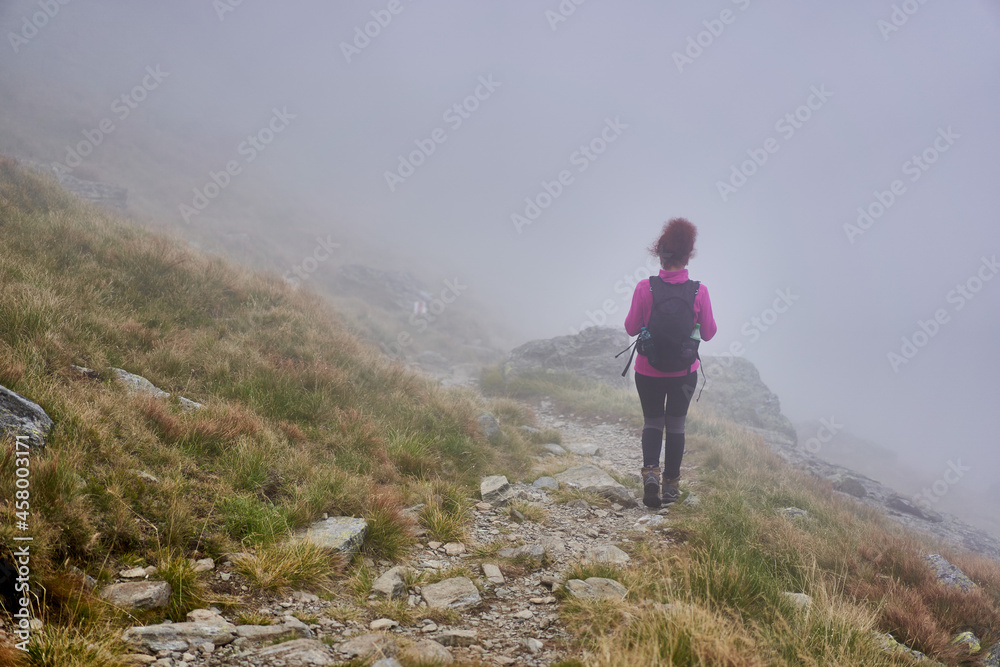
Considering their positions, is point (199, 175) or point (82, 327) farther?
point (199, 175)

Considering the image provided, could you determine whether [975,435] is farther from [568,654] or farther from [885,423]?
[568,654]

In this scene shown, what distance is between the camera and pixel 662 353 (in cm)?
554

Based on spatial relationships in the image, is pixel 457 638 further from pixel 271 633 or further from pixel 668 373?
pixel 668 373

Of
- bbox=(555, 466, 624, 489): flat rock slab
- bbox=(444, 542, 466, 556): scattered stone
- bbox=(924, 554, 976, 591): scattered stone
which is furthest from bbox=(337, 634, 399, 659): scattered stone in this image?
bbox=(924, 554, 976, 591): scattered stone

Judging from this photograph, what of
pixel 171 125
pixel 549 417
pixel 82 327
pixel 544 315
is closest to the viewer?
pixel 82 327

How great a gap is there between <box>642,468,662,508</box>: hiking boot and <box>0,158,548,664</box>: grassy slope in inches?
80.2

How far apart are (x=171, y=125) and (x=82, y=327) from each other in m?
57.0

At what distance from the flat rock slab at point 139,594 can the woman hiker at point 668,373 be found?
4.86 m

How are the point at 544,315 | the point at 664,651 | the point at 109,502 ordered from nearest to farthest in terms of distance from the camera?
the point at 664,651 → the point at 109,502 → the point at 544,315

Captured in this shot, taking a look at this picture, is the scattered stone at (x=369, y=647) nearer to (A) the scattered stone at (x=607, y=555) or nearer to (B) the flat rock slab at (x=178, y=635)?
(B) the flat rock slab at (x=178, y=635)

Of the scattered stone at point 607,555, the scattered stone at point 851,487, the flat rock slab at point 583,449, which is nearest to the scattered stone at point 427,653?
the scattered stone at point 607,555

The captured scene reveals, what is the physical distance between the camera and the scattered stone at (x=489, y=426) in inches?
317

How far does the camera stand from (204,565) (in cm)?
290

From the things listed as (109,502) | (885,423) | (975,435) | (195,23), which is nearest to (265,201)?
(109,502)
